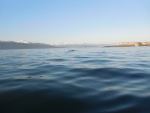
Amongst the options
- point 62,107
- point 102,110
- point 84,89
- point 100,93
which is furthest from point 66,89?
point 102,110

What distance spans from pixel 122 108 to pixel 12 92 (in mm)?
3760

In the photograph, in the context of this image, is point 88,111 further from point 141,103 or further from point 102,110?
A: point 141,103

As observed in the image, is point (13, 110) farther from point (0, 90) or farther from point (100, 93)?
point (100, 93)

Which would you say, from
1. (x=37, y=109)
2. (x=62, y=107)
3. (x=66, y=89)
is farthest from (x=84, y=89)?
(x=37, y=109)

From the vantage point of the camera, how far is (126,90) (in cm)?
716

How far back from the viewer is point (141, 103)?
5.73 m

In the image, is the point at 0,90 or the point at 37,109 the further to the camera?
the point at 0,90

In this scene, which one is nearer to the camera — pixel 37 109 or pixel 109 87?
pixel 37 109

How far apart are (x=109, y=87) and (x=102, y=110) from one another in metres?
2.51

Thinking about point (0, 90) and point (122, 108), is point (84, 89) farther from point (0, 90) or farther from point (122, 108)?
point (0, 90)

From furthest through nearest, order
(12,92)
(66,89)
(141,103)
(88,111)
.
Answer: (66,89) < (12,92) < (141,103) < (88,111)

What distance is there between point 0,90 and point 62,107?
9.32 feet

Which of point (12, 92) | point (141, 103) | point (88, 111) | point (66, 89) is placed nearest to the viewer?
point (88, 111)

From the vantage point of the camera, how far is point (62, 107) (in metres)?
5.46
